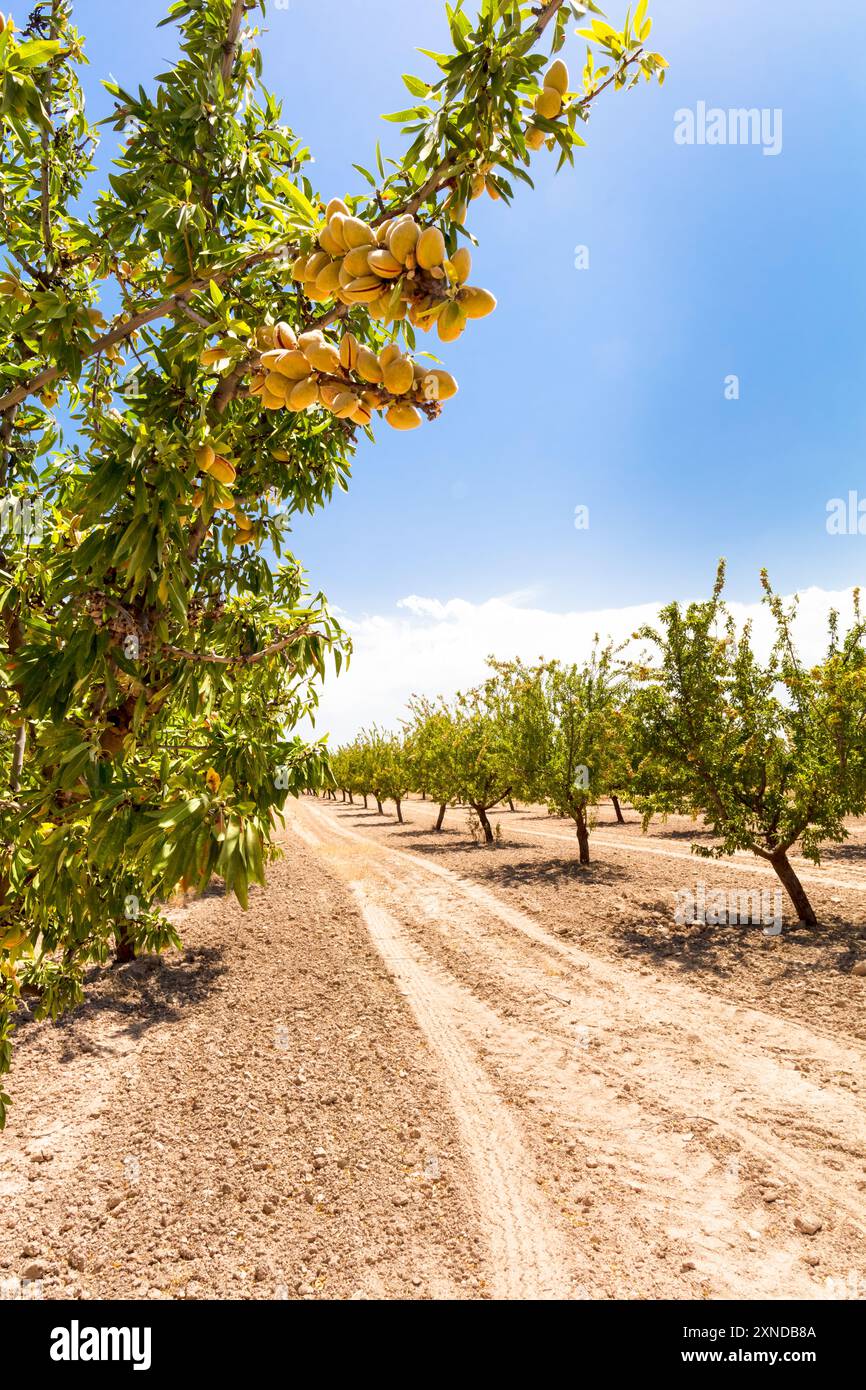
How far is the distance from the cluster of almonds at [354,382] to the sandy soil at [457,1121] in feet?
15.8

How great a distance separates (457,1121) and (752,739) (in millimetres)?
7757

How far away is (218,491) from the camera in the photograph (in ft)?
5.40

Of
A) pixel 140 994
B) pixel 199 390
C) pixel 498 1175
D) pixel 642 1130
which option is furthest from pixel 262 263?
pixel 140 994

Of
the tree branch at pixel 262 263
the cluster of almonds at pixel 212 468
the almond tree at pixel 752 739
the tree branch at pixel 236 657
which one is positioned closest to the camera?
the tree branch at pixel 262 263

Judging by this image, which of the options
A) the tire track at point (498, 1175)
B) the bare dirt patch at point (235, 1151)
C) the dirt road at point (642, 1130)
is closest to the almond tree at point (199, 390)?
the bare dirt patch at point (235, 1151)

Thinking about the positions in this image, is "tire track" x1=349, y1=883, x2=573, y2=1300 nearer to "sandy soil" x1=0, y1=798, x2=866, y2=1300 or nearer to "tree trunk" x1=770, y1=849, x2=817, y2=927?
"sandy soil" x1=0, y1=798, x2=866, y2=1300

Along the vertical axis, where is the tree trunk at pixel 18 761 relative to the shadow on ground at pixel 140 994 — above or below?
above

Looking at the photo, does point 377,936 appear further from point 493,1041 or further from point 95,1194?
point 95,1194

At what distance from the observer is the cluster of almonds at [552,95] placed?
4.17 feet

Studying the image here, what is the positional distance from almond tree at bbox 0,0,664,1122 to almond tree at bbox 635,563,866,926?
9.71 meters

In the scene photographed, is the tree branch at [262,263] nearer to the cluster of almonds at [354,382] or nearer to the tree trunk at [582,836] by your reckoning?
the cluster of almonds at [354,382]

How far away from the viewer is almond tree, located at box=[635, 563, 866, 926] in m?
9.98
